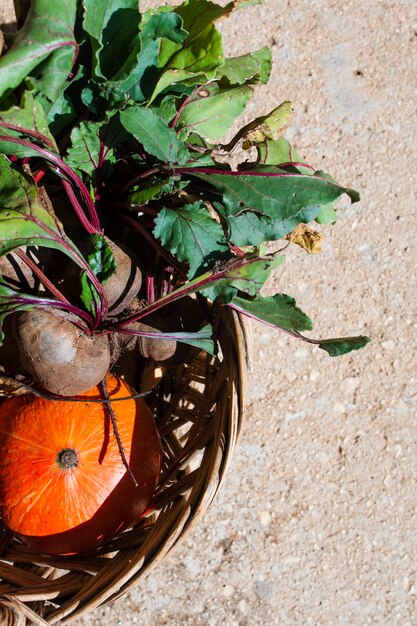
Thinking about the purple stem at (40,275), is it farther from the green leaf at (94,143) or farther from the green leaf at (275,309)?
the green leaf at (275,309)

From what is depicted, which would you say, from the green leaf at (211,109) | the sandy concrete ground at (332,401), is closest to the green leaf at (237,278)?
the green leaf at (211,109)

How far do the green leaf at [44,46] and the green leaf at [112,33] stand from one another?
0.03 m

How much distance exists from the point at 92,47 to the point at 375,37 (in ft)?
Answer: 2.78

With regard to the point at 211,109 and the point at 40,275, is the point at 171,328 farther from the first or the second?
the point at 211,109

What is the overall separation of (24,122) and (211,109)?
278 millimetres

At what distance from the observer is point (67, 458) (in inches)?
38.9

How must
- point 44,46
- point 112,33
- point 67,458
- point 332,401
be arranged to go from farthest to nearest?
point 332,401, point 67,458, point 112,33, point 44,46

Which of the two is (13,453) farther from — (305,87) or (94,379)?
(305,87)

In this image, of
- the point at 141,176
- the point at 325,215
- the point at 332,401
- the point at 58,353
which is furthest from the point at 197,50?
the point at 332,401

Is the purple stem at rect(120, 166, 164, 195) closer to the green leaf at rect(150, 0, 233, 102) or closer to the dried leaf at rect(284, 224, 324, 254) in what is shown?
the green leaf at rect(150, 0, 233, 102)

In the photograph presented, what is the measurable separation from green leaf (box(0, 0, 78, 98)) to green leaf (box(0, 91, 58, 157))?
24mm

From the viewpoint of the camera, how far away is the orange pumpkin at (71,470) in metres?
1.00

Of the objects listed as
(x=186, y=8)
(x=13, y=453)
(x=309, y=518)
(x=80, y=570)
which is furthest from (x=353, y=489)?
(x=186, y=8)

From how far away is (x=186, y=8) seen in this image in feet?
3.07
